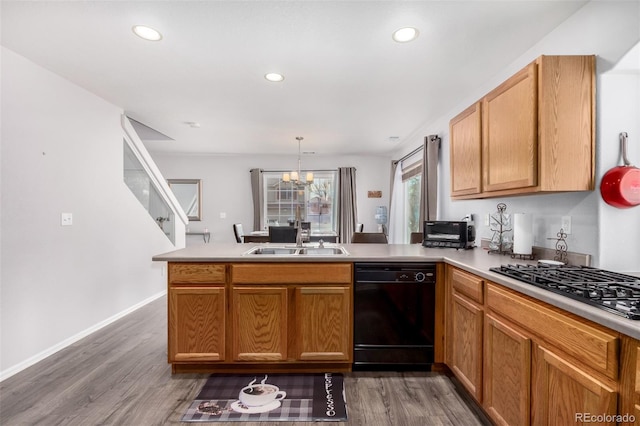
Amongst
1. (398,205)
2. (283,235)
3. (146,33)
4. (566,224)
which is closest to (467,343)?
(566,224)

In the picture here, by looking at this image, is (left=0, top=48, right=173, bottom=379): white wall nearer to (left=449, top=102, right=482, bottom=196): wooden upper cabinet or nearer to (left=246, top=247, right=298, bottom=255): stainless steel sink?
(left=246, top=247, right=298, bottom=255): stainless steel sink

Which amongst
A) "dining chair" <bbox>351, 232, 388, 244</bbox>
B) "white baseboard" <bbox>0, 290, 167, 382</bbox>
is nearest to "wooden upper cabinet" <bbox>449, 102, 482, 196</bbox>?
"dining chair" <bbox>351, 232, 388, 244</bbox>

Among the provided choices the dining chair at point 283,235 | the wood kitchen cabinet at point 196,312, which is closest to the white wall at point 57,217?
the wood kitchen cabinet at point 196,312

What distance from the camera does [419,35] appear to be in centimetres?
201

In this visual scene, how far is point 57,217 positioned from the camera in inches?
103

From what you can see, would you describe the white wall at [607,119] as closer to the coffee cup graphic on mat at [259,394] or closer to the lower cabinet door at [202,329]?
the coffee cup graphic on mat at [259,394]

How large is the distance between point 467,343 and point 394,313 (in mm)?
500

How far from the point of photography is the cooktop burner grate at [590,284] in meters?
0.97

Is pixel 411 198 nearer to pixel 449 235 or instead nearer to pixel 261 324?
pixel 449 235

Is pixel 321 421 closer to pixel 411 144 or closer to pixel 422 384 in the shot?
pixel 422 384

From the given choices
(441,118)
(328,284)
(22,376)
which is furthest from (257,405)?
(441,118)

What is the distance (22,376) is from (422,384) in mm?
2923

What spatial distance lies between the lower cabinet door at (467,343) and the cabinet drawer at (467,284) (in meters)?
0.05

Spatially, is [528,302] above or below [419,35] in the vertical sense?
below
